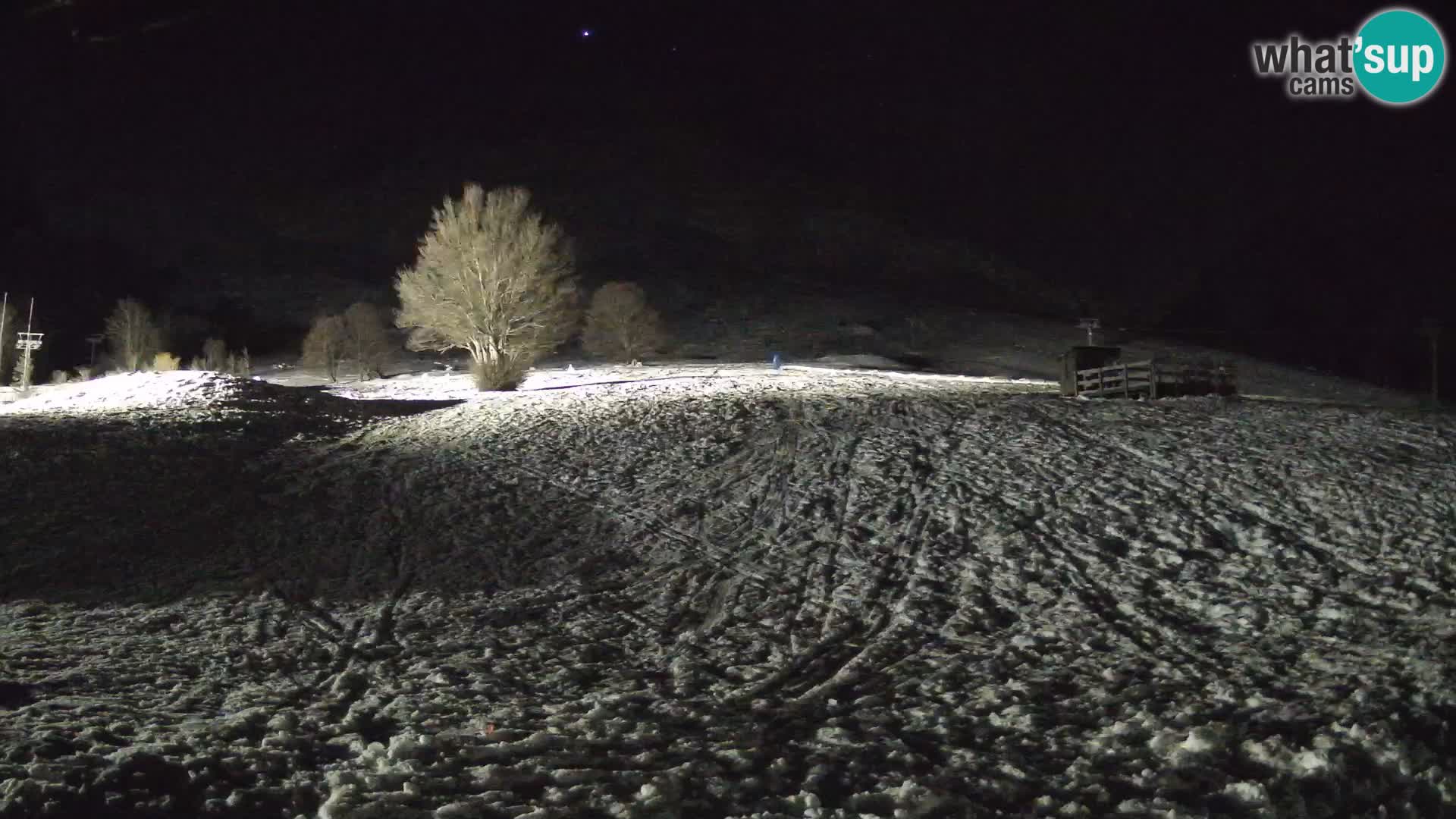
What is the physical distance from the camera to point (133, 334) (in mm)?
88625

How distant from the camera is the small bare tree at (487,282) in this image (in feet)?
136

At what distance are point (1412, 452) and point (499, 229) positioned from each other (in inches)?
1360

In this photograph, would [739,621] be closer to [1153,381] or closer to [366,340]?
[1153,381]

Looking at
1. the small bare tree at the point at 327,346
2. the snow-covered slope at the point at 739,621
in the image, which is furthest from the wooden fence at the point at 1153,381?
the small bare tree at the point at 327,346

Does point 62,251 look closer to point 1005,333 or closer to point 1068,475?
point 1005,333

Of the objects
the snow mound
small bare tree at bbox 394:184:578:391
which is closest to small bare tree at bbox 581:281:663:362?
small bare tree at bbox 394:184:578:391

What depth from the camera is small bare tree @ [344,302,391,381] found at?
72.9 meters

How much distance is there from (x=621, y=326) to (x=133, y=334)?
173 ft

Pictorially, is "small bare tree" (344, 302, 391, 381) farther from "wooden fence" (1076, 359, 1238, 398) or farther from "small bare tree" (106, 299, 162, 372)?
"wooden fence" (1076, 359, 1238, 398)

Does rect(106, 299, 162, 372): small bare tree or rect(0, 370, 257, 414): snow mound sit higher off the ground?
rect(106, 299, 162, 372): small bare tree

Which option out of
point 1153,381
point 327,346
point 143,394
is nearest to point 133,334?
point 327,346

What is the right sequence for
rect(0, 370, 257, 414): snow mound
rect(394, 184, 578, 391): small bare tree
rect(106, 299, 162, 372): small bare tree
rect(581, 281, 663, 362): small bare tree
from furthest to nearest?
rect(106, 299, 162, 372): small bare tree, rect(581, 281, 663, 362): small bare tree, rect(394, 184, 578, 391): small bare tree, rect(0, 370, 257, 414): snow mound

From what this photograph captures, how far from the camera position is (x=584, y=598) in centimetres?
1159

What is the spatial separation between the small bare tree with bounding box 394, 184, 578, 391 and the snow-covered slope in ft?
64.6
